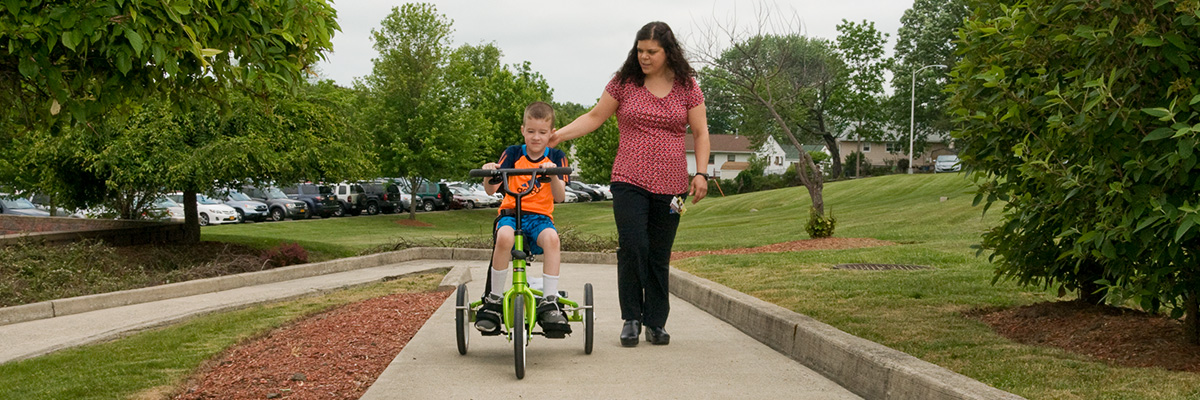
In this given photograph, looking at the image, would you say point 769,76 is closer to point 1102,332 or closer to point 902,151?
point 1102,332

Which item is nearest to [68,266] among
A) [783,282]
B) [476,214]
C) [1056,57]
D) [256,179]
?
[256,179]

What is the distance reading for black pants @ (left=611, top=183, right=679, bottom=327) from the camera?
6648 millimetres

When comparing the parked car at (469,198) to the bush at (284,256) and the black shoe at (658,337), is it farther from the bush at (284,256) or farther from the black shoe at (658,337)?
the black shoe at (658,337)

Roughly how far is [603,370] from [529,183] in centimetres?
115

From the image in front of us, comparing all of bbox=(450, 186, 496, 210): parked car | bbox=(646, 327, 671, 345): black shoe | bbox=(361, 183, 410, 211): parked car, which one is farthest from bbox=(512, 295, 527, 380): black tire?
bbox=(450, 186, 496, 210): parked car

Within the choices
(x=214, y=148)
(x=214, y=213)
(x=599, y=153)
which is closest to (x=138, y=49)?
(x=214, y=148)

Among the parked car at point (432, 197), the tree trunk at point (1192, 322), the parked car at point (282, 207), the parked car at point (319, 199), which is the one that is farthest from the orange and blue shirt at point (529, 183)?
the parked car at point (432, 197)

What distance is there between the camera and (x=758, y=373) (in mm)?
5984

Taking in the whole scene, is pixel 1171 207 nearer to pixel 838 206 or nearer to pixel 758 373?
pixel 758 373

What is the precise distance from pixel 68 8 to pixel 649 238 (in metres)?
3.67

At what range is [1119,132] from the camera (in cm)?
515

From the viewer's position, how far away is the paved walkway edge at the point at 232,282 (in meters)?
11.1

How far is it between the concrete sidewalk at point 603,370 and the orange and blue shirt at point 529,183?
0.93 meters

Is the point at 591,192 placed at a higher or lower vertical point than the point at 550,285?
lower
